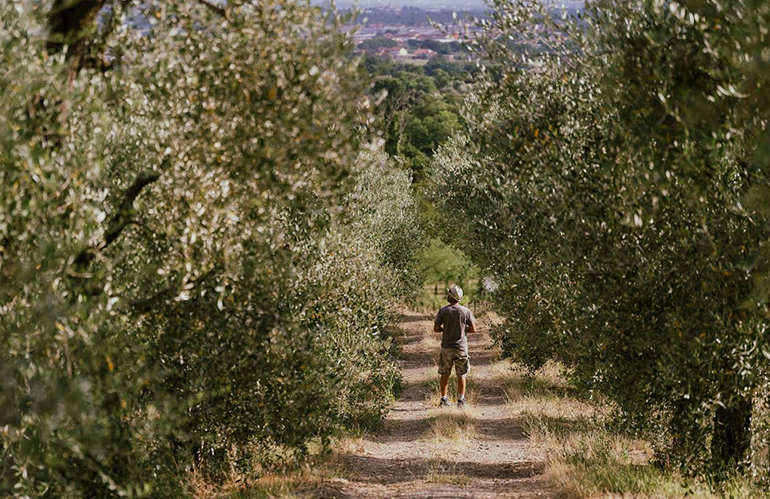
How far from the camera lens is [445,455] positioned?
13.8 metres

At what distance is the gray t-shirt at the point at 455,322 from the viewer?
650 inches

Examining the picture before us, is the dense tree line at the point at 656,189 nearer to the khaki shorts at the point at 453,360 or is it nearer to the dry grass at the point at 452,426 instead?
the dry grass at the point at 452,426

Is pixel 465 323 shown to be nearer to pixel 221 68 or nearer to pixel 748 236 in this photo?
pixel 748 236

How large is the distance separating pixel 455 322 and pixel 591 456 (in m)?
5.27

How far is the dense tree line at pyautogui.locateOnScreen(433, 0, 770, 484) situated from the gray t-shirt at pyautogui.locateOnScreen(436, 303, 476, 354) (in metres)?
6.11

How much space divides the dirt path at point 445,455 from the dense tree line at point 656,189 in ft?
9.16

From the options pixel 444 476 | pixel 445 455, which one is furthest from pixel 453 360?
pixel 444 476

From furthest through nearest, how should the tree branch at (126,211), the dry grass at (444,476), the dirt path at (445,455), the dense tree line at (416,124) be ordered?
the dense tree line at (416,124) → the dry grass at (444,476) → the dirt path at (445,455) → the tree branch at (126,211)

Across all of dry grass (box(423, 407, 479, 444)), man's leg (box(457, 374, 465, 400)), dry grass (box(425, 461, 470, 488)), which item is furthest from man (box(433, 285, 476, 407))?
dry grass (box(425, 461, 470, 488))

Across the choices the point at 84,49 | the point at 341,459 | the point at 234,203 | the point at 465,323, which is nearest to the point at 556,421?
the point at 465,323

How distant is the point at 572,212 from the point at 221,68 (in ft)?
13.6

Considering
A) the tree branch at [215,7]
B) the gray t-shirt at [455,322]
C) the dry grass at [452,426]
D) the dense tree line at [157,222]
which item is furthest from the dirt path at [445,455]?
the tree branch at [215,7]

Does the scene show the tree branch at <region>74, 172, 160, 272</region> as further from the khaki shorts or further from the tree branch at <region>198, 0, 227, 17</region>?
the khaki shorts

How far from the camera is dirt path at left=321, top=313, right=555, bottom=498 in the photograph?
11320mm
